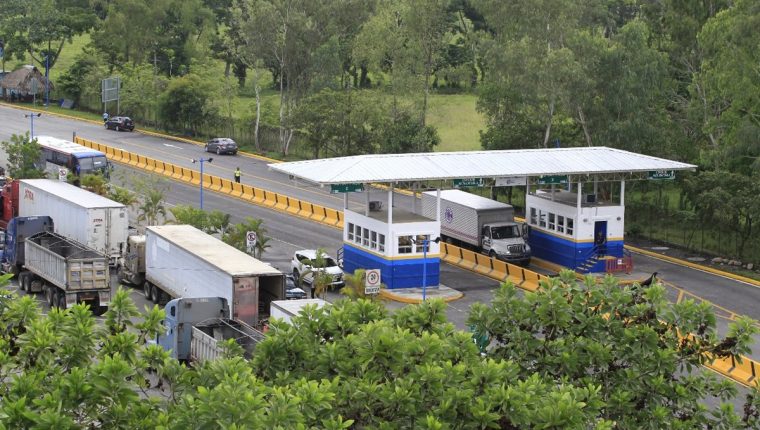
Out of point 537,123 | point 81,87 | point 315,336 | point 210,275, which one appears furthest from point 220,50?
point 315,336

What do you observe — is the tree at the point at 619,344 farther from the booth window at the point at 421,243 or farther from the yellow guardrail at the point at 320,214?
the booth window at the point at 421,243

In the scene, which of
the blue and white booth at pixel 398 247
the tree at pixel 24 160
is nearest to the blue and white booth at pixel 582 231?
the blue and white booth at pixel 398 247

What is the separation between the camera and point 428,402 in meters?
21.5

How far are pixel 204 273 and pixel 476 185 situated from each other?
1502 cm

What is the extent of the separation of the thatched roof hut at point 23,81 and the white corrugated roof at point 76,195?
54.8m

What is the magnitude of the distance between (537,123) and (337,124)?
15167mm

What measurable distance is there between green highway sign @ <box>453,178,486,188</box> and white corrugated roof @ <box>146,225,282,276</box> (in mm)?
11600

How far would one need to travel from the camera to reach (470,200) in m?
60.7

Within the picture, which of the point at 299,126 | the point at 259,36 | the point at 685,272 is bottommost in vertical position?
Result: the point at 685,272

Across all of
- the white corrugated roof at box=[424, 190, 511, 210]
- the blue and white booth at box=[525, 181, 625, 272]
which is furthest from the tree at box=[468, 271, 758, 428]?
the white corrugated roof at box=[424, 190, 511, 210]

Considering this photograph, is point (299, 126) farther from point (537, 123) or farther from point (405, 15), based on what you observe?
point (537, 123)

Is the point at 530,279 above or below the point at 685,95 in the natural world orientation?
below

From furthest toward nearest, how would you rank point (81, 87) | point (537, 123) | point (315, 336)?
point (81, 87), point (537, 123), point (315, 336)

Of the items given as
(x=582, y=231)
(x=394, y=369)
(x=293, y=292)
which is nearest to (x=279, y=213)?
(x=582, y=231)
